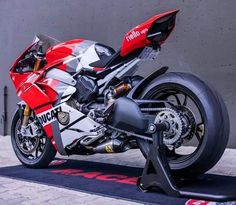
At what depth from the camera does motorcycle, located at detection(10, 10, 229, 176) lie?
2.87 meters

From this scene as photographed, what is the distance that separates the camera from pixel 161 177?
280 cm

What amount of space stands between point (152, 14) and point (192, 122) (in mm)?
2876

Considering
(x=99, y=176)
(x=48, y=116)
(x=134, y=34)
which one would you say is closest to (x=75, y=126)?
(x=48, y=116)

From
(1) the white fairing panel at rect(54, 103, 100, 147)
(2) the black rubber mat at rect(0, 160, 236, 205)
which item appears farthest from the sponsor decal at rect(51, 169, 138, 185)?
(1) the white fairing panel at rect(54, 103, 100, 147)

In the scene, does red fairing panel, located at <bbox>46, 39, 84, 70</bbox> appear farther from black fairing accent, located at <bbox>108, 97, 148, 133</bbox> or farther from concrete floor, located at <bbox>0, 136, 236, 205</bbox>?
concrete floor, located at <bbox>0, 136, 236, 205</bbox>

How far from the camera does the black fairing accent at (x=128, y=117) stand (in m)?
2.98

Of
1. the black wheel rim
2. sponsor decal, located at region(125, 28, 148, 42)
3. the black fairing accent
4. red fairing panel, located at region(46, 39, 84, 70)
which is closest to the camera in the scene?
the black wheel rim

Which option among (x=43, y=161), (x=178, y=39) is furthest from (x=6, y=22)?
(x=43, y=161)

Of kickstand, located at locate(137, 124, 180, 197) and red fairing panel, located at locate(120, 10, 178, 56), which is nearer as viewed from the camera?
kickstand, located at locate(137, 124, 180, 197)

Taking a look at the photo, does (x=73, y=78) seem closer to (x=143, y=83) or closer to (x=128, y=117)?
(x=143, y=83)

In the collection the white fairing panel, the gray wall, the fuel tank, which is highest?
the gray wall

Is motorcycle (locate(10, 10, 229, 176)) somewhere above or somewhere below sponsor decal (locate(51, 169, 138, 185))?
above

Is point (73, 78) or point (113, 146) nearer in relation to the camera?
point (113, 146)

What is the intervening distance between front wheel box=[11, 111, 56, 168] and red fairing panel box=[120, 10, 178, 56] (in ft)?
4.26
